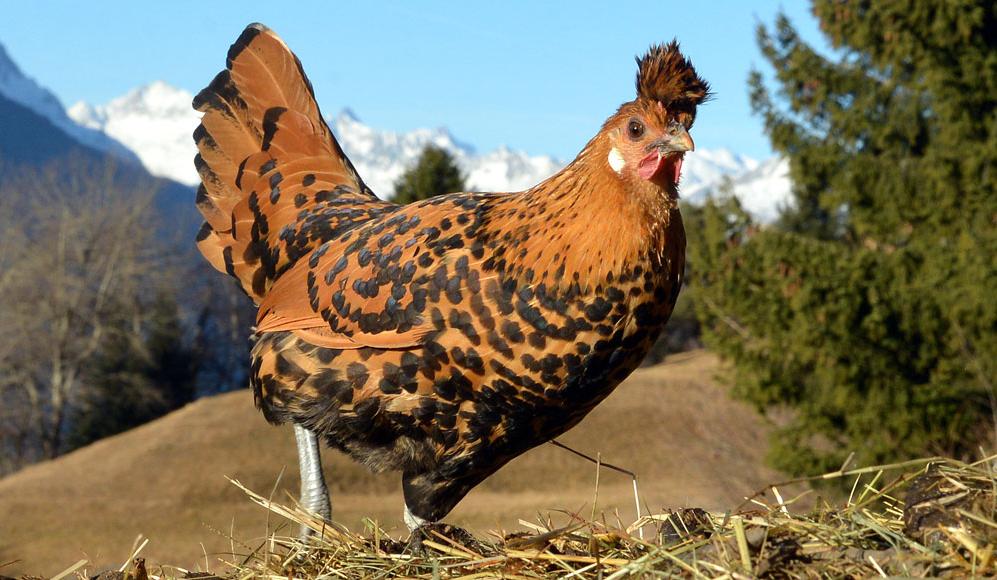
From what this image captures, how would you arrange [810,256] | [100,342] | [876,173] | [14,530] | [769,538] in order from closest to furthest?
[769,538] < [810,256] < [876,173] < [14,530] < [100,342]

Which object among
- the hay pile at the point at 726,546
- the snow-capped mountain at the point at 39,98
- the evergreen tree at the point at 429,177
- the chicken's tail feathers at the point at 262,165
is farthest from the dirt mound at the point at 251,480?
the snow-capped mountain at the point at 39,98

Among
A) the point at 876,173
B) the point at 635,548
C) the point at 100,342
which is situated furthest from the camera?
the point at 100,342

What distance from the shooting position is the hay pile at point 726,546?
6.75 feet

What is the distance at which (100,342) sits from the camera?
110 ft

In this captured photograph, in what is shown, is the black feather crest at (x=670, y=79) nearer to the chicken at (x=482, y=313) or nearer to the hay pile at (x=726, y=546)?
the chicken at (x=482, y=313)

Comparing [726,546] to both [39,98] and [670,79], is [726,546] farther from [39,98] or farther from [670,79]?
[39,98]

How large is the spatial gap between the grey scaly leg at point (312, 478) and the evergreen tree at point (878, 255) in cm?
981

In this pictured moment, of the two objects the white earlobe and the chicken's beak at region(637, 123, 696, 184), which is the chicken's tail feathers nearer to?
the white earlobe

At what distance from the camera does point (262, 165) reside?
4.17 meters

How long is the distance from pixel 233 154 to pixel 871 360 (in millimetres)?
10386

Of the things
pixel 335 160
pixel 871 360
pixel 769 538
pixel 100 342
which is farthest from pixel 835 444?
pixel 100 342

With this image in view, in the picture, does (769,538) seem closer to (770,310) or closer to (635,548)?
(635,548)

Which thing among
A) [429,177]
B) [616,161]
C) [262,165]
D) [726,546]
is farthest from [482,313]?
[429,177]

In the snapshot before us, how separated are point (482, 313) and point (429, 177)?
21.0 metres
